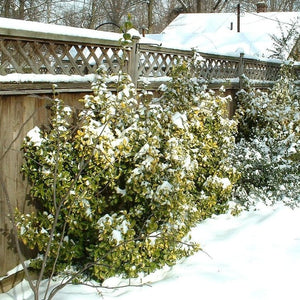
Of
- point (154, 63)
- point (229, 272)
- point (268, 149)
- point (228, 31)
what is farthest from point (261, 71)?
point (228, 31)

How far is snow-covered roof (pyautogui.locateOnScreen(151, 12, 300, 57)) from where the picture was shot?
69.1ft

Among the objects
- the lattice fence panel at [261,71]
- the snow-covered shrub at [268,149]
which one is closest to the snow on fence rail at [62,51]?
the snow-covered shrub at [268,149]

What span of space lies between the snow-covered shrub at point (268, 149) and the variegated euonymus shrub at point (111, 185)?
201cm

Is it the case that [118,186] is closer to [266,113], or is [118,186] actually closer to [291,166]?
[291,166]

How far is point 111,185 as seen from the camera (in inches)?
146

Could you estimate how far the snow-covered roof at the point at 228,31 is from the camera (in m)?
21.1

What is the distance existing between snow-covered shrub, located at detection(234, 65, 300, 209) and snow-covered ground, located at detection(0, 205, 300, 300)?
834mm

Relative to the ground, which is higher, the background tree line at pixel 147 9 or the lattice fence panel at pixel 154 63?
the background tree line at pixel 147 9

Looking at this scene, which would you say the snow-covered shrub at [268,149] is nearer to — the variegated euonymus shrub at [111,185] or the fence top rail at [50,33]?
the variegated euonymus shrub at [111,185]

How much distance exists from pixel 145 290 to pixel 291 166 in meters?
3.33

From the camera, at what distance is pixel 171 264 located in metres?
3.78

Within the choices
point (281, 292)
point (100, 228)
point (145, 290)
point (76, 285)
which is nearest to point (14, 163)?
point (100, 228)

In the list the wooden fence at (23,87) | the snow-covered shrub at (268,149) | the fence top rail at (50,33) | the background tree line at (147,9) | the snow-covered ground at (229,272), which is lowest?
the snow-covered ground at (229,272)

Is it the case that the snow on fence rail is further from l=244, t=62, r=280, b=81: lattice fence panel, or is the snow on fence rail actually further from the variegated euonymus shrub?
l=244, t=62, r=280, b=81: lattice fence panel
